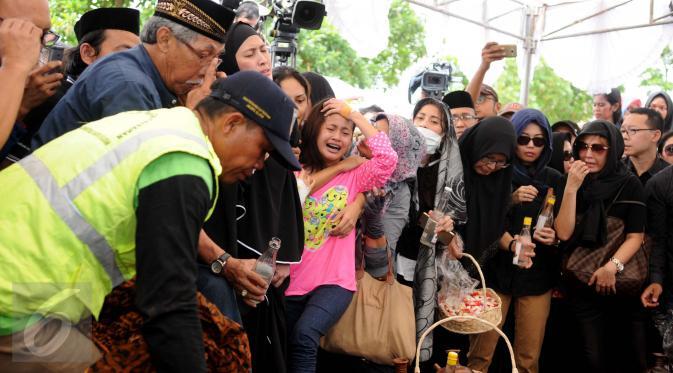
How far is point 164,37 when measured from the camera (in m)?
3.06

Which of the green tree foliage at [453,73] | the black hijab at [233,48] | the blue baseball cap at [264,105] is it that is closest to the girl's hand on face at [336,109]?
the black hijab at [233,48]

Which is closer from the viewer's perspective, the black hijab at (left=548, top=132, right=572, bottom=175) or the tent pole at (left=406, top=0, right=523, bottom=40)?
the black hijab at (left=548, top=132, right=572, bottom=175)

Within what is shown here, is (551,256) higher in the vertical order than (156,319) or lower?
lower

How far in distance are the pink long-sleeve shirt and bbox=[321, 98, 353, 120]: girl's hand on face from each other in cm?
20

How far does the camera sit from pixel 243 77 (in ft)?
7.66

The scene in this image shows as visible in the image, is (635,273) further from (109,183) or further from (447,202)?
(109,183)

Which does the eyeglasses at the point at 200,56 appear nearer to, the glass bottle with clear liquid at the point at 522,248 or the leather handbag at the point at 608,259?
the glass bottle with clear liquid at the point at 522,248

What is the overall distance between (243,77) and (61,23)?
395 inches

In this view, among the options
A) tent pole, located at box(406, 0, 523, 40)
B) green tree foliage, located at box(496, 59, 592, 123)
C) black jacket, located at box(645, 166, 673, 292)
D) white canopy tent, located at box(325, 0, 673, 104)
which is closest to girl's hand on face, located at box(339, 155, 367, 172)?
black jacket, located at box(645, 166, 673, 292)

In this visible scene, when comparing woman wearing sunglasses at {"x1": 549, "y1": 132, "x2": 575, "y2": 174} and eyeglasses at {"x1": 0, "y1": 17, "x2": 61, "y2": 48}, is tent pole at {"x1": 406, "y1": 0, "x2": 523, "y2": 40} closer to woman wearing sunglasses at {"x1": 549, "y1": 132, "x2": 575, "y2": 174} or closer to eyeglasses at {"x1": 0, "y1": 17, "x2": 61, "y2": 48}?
woman wearing sunglasses at {"x1": 549, "y1": 132, "x2": 575, "y2": 174}

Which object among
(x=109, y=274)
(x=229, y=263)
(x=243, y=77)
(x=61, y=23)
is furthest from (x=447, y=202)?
(x=61, y=23)

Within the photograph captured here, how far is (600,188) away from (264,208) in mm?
2989

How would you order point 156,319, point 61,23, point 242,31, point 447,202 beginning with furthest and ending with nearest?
point 61,23, point 447,202, point 242,31, point 156,319

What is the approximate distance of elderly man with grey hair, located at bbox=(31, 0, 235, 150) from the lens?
111 inches
